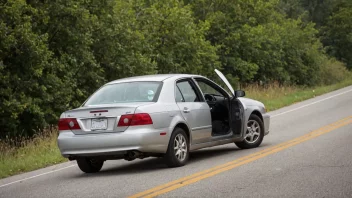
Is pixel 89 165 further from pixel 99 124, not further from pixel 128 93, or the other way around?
pixel 128 93

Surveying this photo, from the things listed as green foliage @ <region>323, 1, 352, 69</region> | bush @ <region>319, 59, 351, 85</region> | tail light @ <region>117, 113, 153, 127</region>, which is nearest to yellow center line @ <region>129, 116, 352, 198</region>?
tail light @ <region>117, 113, 153, 127</region>

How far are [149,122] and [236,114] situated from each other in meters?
2.68

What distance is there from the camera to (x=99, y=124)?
1096 cm

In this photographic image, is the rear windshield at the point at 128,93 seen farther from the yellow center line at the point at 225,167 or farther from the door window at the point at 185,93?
the yellow center line at the point at 225,167

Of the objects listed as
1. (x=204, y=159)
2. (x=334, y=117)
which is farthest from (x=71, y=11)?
(x=204, y=159)

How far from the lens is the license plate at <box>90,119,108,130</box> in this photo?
1092 cm

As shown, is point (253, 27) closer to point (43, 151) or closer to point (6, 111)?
point (6, 111)

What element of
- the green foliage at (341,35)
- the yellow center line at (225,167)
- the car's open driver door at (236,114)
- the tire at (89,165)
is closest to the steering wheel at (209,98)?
the car's open driver door at (236,114)

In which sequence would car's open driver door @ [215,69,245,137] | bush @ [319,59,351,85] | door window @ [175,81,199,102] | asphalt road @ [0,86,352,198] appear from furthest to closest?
bush @ [319,59,351,85]
car's open driver door @ [215,69,245,137]
door window @ [175,81,199,102]
asphalt road @ [0,86,352,198]

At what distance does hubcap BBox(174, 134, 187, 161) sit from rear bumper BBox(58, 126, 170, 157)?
0.33 metres

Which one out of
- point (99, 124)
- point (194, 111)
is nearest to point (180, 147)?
point (194, 111)

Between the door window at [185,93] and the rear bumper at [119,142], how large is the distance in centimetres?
109

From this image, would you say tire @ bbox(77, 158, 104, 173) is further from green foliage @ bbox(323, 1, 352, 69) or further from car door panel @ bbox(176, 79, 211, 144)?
green foliage @ bbox(323, 1, 352, 69)

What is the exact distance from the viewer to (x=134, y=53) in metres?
28.5
